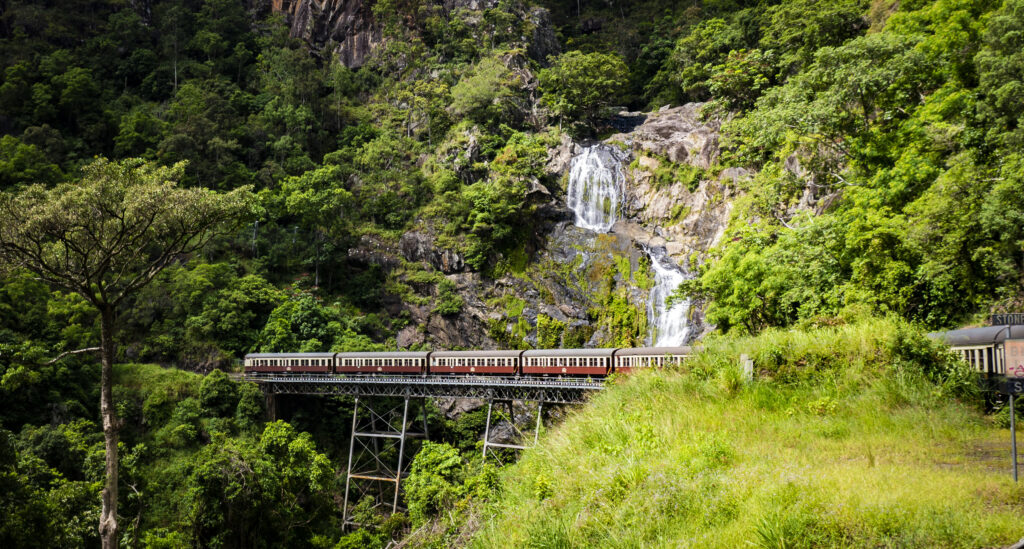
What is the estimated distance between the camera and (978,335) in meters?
8.91

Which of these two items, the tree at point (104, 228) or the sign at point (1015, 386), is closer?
the sign at point (1015, 386)

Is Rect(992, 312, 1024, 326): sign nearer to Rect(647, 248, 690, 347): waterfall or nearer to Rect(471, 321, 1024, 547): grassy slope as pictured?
Rect(471, 321, 1024, 547): grassy slope

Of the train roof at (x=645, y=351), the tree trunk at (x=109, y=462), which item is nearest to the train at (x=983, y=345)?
the train roof at (x=645, y=351)

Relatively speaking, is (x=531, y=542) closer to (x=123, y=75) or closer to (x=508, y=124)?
(x=508, y=124)

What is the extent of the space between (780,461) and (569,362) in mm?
16326

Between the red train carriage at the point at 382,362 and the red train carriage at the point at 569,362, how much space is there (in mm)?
5166

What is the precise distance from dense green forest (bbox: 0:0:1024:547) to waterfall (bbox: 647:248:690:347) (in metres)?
6.74

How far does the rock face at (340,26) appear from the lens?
58875 millimetres

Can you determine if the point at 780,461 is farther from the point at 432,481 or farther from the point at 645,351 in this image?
the point at 645,351

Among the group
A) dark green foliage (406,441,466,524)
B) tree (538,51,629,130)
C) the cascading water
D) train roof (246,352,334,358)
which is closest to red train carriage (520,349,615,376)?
dark green foliage (406,441,466,524)

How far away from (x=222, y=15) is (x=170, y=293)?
135 feet

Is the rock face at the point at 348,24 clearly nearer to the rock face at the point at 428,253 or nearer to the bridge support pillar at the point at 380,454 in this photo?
the rock face at the point at 428,253

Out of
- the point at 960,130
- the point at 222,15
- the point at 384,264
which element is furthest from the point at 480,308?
the point at 222,15

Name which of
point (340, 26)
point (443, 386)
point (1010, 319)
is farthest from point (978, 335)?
point (340, 26)
